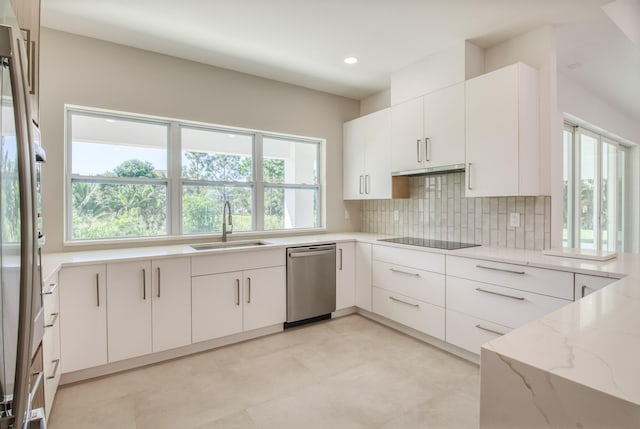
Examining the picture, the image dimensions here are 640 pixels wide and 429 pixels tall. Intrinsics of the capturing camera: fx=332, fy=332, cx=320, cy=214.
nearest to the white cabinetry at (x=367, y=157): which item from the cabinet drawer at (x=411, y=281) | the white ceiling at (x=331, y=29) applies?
the white ceiling at (x=331, y=29)

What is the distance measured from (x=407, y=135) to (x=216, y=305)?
245 centimetres

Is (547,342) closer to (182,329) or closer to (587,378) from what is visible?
(587,378)

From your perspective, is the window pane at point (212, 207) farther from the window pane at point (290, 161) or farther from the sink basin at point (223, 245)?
the window pane at point (290, 161)

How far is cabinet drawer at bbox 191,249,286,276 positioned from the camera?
9.06 feet

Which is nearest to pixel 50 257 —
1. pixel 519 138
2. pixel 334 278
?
pixel 334 278

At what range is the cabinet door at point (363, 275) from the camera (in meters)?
3.54

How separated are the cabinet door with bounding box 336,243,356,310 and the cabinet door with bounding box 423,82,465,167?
1.22 metres

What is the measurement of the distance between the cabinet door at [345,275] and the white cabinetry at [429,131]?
3.32 feet

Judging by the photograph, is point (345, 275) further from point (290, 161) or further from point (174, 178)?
point (174, 178)

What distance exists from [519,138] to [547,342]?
222 cm

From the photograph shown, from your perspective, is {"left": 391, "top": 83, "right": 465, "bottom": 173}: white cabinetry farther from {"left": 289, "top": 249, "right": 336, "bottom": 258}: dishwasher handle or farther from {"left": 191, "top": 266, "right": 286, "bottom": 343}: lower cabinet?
{"left": 191, "top": 266, "right": 286, "bottom": 343}: lower cabinet

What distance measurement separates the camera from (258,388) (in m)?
2.27

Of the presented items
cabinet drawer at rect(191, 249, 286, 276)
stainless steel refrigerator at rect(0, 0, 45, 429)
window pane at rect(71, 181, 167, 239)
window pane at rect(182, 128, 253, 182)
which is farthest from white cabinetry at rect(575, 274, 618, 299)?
window pane at rect(71, 181, 167, 239)

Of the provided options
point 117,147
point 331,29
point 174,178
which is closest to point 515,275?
point 331,29
